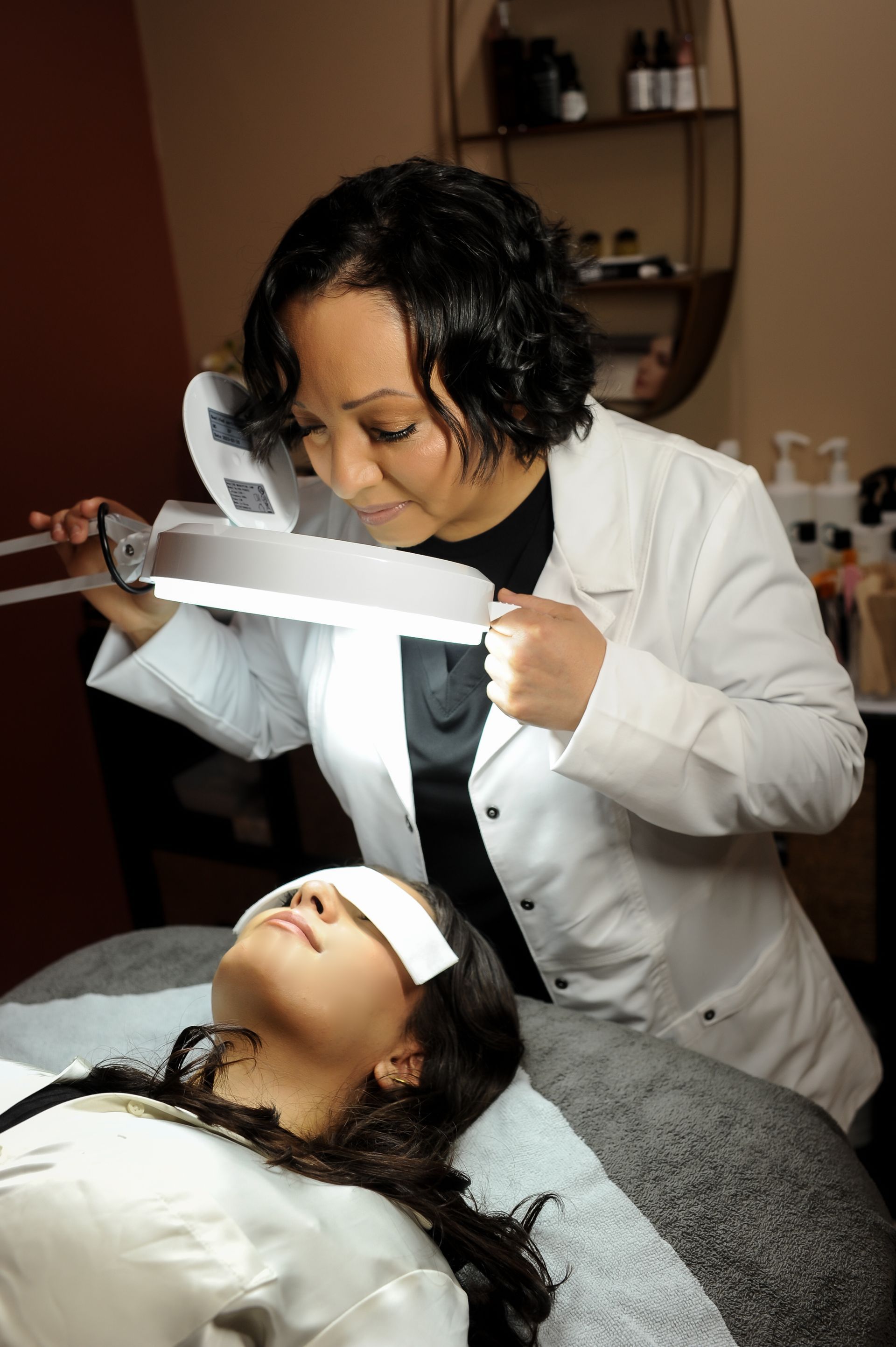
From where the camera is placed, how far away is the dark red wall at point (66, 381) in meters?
2.23

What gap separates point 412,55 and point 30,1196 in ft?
7.39

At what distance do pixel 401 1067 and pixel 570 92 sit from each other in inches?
71.1

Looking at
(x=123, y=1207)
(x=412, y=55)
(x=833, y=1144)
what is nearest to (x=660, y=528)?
(x=833, y=1144)

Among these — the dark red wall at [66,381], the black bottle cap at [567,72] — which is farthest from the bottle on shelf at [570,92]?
the dark red wall at [66,381]

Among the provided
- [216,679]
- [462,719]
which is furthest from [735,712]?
[216,679]

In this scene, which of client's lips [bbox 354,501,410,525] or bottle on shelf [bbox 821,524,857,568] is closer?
client's lips [bbox 354,501,410,525]

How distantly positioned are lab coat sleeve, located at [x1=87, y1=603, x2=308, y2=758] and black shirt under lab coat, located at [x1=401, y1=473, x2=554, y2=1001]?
245mm

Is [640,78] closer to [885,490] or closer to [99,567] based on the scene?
[885,490]

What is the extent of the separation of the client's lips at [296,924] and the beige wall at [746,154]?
1451 mm

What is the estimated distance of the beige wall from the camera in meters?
1.89

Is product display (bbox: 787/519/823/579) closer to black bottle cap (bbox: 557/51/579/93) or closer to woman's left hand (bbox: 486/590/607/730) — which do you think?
black bottle cap (bbox: 557/51/579/93)

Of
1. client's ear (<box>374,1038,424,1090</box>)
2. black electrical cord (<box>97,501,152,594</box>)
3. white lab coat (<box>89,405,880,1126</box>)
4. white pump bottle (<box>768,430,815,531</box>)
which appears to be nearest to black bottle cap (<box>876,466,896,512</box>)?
white pump bottle (<box>768,430,815,531</box>)

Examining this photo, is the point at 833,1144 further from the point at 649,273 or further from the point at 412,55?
Result: the point at 412,55

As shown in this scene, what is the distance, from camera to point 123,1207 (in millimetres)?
827
